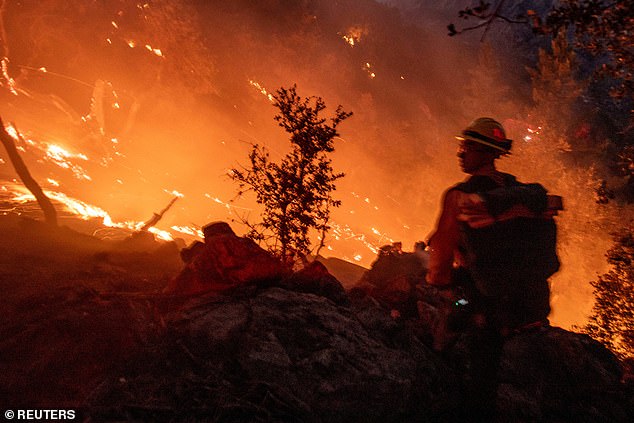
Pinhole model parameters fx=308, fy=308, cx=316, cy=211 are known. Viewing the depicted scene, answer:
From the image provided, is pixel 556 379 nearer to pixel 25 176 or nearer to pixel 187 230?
pixel 25 176

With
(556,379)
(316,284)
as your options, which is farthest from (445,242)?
(556,379)

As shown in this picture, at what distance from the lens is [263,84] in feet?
133

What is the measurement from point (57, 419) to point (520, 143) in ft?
128

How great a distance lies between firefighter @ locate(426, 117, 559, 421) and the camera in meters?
3.13

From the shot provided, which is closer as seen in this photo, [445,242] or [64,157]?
[445,242]

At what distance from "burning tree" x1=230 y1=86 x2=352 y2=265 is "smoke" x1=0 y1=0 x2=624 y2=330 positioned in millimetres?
30959

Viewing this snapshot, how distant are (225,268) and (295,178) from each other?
3.95 metres

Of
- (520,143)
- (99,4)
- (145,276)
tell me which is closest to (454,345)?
(145,276)

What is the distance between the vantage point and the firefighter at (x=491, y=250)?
3.13m

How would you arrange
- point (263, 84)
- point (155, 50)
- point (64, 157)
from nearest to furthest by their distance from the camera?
point (155, 50)
point (263, 84)
point (64, 157)

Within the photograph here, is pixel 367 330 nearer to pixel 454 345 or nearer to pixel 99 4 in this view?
pixel 454 345

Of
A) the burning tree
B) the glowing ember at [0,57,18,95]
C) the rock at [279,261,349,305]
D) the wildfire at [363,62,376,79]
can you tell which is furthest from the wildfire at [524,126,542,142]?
the glowing ember at [0,57,18,95]

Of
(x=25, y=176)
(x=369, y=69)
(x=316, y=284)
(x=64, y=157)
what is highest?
(x=369, y=69)

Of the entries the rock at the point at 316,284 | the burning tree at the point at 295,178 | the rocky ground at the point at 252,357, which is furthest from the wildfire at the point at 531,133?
the rock at the point at 316,284
